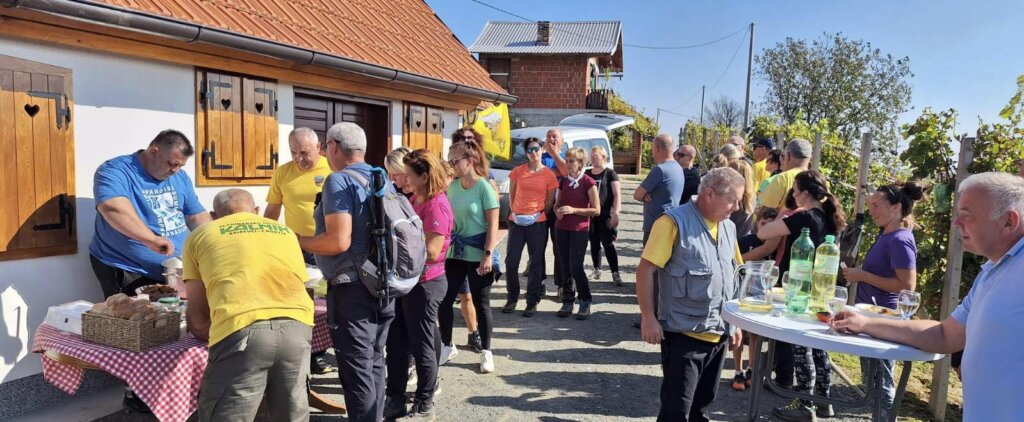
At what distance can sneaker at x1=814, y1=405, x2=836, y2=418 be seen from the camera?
4.11 metres

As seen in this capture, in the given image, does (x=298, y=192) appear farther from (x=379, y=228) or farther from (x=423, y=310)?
(x=379, y=228)

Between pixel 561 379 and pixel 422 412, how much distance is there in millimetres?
1263

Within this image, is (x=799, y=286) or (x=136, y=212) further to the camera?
(x=136, y=212)

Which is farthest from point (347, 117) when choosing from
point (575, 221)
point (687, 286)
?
point (687, 286)

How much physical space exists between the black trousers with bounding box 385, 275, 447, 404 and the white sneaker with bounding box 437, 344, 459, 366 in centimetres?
88

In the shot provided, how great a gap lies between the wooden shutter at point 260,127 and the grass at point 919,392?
514cm

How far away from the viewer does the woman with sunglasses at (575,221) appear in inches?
246

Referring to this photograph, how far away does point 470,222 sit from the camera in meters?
4.64

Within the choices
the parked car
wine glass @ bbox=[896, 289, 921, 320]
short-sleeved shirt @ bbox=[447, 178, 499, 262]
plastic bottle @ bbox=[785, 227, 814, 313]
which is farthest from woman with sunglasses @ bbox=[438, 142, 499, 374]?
the parked car

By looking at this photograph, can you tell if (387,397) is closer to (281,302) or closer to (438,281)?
(438,281)

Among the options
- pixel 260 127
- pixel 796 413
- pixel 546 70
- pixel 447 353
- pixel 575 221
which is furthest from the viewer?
pixel 546 70

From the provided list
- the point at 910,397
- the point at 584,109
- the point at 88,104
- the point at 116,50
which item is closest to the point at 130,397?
the point at 88,104

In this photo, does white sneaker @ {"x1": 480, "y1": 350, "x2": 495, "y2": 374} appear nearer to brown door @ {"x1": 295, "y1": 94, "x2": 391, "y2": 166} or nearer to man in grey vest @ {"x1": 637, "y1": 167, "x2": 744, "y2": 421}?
man in grey vest @ {"x1": 637, "y1": 167, "x2": 744, "y2": 421}

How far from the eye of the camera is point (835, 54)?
84.0ft
